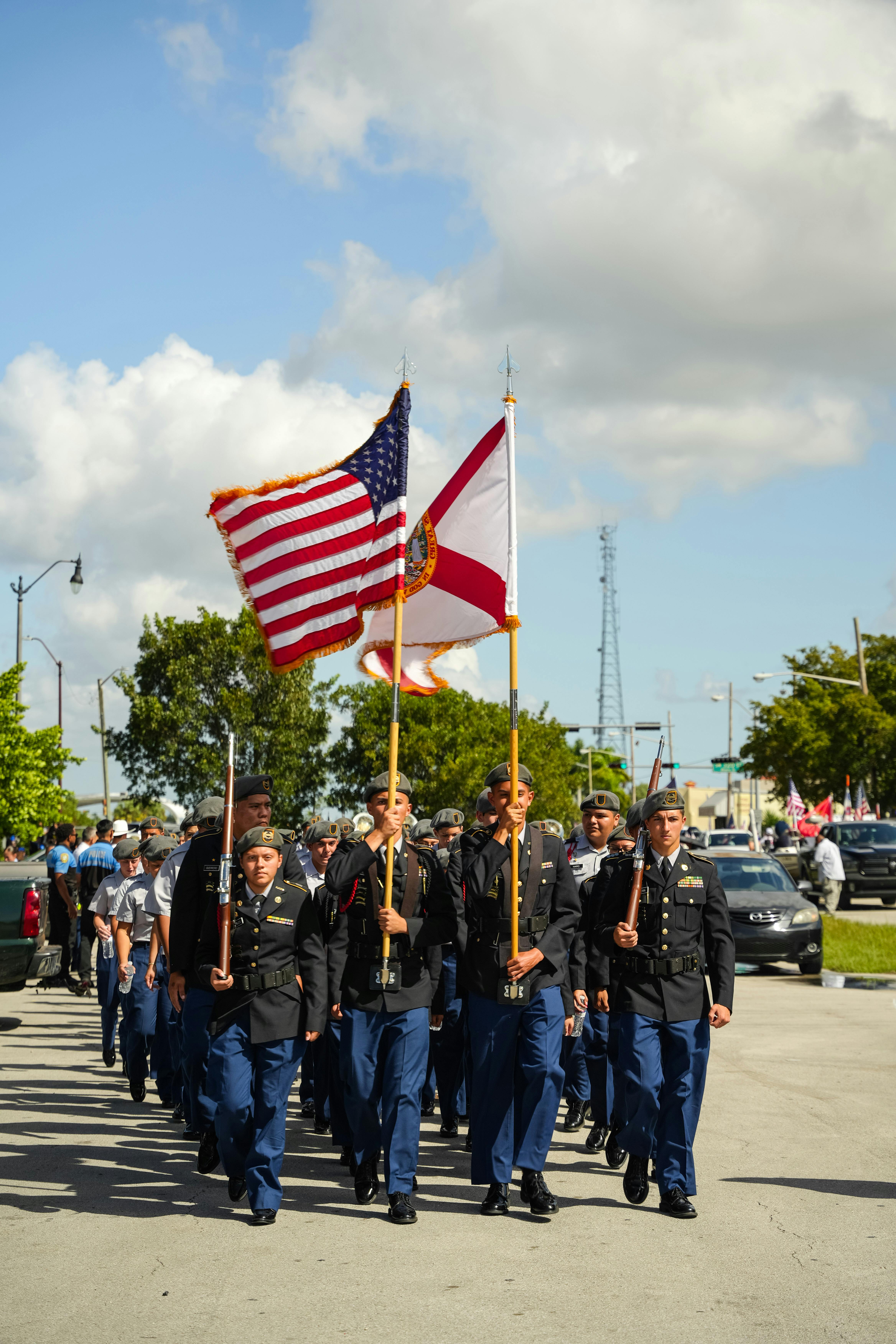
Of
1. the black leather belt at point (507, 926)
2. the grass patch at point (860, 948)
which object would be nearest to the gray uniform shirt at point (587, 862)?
the black leather belt at point (507, 926)

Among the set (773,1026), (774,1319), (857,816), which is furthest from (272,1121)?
(857,816)

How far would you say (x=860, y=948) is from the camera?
770 inches

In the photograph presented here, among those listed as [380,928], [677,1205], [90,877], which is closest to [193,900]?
[380,928]

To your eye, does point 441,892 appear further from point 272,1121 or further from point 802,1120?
point 802,1120

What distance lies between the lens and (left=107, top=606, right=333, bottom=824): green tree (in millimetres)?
40875

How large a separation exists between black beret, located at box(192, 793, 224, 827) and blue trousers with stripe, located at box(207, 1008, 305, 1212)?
229cm

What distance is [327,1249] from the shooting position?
19.7ft

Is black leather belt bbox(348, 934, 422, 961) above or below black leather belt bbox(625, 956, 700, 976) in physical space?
above

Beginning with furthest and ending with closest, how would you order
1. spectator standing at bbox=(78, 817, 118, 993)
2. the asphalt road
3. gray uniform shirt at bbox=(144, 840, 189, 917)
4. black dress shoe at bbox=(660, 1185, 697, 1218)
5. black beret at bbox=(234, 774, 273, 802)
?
spectator standing at bbox=(78, 817, 118, 993)
gray uniform shirt at bbox=(144, 840, 189, 917)
black beret at bbox=(234, 774, 273, 802)
black dress shoe at bbox=(660, 1185, 697, 1218)
the asphalt road

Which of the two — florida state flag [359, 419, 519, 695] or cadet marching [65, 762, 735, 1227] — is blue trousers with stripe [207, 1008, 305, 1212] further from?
florida state flag [359, 419, 519, 695]

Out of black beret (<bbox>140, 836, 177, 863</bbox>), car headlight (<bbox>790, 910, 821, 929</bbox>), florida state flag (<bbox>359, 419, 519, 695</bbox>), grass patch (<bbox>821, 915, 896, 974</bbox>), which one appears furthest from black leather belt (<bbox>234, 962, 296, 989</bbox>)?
grass patch (<bbox>821, 915, 896, 974</bbox>)

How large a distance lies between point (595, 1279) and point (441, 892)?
7.10ft

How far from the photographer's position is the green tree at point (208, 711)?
134ft

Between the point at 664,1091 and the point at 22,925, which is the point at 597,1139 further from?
the point at 22,925
